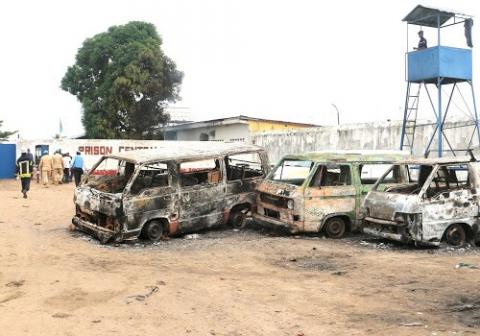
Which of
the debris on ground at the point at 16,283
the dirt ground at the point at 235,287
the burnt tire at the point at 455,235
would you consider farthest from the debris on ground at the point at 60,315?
the burnt tire at the point at 455,235

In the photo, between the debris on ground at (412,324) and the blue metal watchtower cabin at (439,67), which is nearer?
the debris on ground at (412,324)

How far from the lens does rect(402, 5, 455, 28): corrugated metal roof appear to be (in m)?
15.0

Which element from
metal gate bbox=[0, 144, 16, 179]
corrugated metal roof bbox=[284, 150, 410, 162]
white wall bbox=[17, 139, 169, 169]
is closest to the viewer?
corrugated metal roof bbox=[284, 150, 410, 162]

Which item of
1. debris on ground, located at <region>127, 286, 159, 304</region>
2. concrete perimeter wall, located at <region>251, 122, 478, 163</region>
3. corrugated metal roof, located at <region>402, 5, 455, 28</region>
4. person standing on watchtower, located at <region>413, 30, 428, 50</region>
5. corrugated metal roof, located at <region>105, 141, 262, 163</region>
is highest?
corrugated metal roof, located at <region>402, 5, 455, 28</region>

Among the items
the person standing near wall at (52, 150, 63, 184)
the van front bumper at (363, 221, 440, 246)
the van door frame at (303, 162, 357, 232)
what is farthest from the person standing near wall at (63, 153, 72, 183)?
the van front bumper at (363, 221, 440, 246)

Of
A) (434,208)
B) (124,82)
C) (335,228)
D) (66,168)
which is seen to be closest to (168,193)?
(335,228)

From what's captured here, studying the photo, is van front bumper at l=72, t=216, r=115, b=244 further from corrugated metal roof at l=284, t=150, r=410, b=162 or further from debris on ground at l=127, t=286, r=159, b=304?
corrugated metal roof at l=284, t=150, r=410, b=162

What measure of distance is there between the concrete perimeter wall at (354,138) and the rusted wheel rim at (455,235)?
580 cm

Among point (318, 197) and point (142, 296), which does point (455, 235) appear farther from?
point (142, 296)

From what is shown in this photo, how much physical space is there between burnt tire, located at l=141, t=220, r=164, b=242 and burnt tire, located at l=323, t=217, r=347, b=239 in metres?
3.25

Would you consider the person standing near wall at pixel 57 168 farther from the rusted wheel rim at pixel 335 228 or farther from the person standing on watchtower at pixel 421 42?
the rusted wheel rim at pixel 335 228

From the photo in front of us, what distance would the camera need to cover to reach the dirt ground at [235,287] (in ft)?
17.1

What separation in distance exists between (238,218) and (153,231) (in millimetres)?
2042

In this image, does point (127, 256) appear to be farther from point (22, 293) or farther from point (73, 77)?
point (73, 77)
